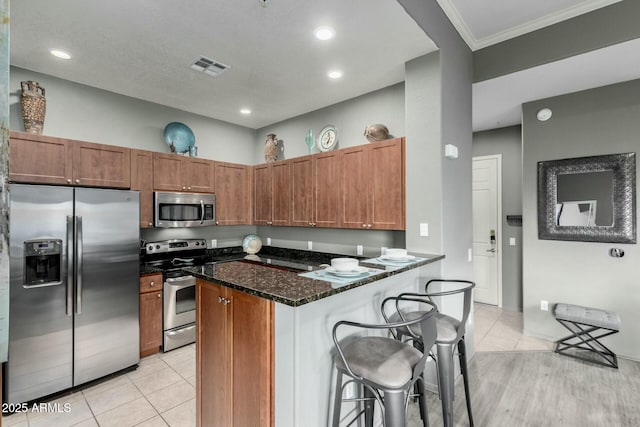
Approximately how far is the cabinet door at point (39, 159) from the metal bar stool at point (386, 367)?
3049 millimetres

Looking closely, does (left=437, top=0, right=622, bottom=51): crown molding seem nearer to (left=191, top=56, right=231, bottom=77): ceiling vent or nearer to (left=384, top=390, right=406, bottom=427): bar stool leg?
(left=191, top=56, right=231, bottom=77): ceiling vent

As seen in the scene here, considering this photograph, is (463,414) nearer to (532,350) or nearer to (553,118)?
(532,350)

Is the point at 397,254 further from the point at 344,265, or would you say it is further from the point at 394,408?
the point at 394,408

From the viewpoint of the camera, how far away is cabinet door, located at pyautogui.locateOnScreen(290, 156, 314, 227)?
3807 mm

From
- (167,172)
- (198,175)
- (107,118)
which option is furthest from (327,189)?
(107,118)

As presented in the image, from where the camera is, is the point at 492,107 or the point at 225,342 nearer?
the point at 225,342

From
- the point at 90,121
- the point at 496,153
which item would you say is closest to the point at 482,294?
the point at 496,153

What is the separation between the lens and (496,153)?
467 cm

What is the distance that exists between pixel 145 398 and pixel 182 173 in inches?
96.6

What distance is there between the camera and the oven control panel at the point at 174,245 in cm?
371

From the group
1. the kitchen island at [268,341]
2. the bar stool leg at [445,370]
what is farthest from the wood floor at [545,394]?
the kitchen island at [268,341]

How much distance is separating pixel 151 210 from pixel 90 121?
3.89 feet

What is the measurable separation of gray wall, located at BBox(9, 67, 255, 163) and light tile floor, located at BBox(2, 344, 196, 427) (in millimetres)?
2572

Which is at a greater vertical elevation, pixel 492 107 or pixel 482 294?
pixel 492 107
